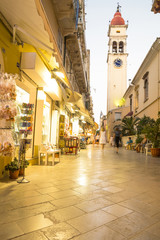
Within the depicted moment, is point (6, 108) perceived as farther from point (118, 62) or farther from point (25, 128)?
point (118, 62)

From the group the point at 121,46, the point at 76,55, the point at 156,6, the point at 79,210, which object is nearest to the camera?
the point at 79,210

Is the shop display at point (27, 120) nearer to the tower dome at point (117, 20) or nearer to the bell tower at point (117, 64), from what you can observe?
the bell tower at point (117, 64)

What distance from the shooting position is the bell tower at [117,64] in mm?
40875

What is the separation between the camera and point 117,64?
4116cm

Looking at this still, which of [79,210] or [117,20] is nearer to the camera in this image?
[79,210]

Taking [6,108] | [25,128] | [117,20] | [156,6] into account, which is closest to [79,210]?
[6,108]

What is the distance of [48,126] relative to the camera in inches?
365

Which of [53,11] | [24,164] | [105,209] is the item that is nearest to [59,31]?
[53,11]

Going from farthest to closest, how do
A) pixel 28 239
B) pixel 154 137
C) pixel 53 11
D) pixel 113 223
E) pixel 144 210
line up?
pixel 154 137
pixel 53 11
pixel 144 210
pixel 113 223
pixel 28 239

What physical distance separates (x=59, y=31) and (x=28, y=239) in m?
10.6

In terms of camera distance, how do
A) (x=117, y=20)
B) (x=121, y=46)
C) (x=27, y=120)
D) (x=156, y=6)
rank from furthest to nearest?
(x=117, y=20) < (x=121, y=46) < (x=156, y=6) < (x=27, y=120)

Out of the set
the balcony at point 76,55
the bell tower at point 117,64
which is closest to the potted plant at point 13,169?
the balcony at point 76,55

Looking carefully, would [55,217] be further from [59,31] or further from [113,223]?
[59,31]

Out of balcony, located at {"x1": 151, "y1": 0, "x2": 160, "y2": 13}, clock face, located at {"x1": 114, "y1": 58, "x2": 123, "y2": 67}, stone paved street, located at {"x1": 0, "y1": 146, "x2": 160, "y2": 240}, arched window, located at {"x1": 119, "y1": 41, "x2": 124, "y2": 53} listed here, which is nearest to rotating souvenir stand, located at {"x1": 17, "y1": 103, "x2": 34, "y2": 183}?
stone paved street, located at {"x1": 0, "y1": 146, "x2": 160, "y2": 240}
